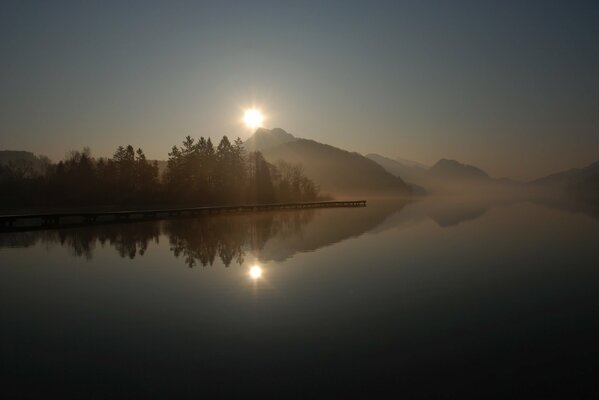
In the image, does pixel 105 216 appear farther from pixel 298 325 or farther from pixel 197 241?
pixel 298 325

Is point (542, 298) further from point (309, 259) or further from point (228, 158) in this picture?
point (228, 158)

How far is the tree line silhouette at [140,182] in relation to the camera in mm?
83125

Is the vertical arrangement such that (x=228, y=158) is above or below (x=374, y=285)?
above

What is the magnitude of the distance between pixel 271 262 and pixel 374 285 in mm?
8297

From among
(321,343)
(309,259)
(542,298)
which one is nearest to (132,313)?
(321,343)

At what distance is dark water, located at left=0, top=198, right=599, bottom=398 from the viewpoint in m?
9.46

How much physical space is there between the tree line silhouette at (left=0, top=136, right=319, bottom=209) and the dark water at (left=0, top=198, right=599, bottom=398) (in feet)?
199

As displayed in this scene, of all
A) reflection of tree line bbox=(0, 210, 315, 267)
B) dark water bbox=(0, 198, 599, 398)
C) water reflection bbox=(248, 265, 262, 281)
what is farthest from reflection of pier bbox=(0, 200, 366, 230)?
water reflection bbox=(248, 265, 262, 281)

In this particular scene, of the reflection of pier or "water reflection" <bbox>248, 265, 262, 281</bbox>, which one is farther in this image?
the reflection of pier

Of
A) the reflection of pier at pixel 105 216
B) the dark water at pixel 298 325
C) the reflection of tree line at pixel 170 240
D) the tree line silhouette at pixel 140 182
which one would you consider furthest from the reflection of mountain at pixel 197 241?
the tree line silhouette at pixel 140 182

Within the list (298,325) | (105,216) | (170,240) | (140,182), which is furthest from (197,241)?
(140,182)

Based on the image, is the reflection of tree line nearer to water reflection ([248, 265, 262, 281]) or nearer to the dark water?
the dark water

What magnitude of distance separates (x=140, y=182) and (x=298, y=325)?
3321 inches

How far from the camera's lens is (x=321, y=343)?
39.0 feet
